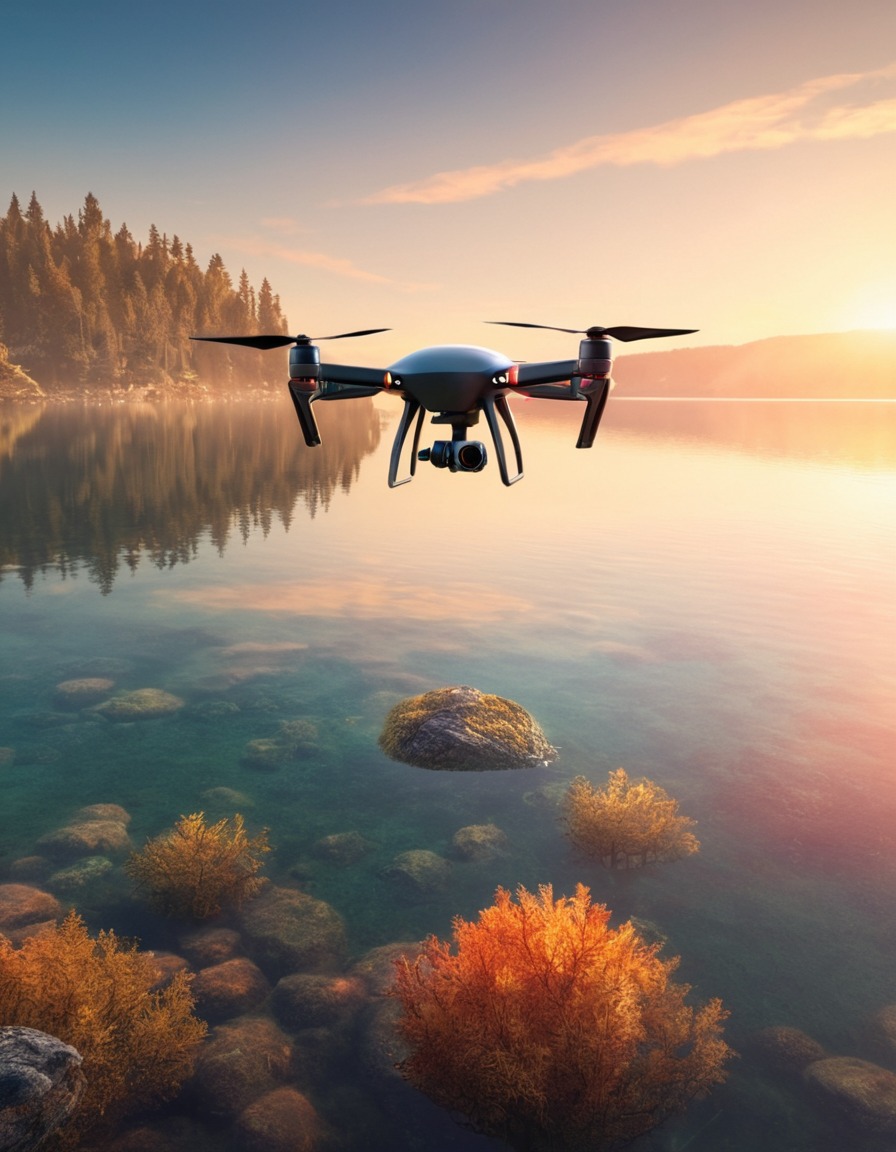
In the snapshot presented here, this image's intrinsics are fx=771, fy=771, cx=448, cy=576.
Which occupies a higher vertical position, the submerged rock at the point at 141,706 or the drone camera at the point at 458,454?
the drone camera at the point at 458,454

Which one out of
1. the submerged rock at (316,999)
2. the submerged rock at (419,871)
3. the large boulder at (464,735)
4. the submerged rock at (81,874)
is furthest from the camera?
the large boulder at (464,735)

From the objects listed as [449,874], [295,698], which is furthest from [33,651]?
[449,874]

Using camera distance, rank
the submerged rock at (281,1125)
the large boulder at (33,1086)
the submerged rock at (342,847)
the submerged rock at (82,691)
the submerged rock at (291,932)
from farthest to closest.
Result: the submerged rock at (82,691) < the submerged rock at (342,847) < the submerged rock at (291,932) < the submerged rock at (281,1125) < the large boulder at (33,1086)

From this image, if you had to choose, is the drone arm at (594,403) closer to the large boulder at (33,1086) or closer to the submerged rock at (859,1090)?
the large boulder at (33,1086)

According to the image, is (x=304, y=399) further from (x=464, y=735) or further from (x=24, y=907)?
(x=464, y=735)

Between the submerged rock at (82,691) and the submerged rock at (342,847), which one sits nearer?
the submerged rock at (342,847)

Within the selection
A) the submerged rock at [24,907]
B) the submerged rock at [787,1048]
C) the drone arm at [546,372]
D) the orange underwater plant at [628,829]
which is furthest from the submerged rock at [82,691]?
the drone arm at [546,372]
